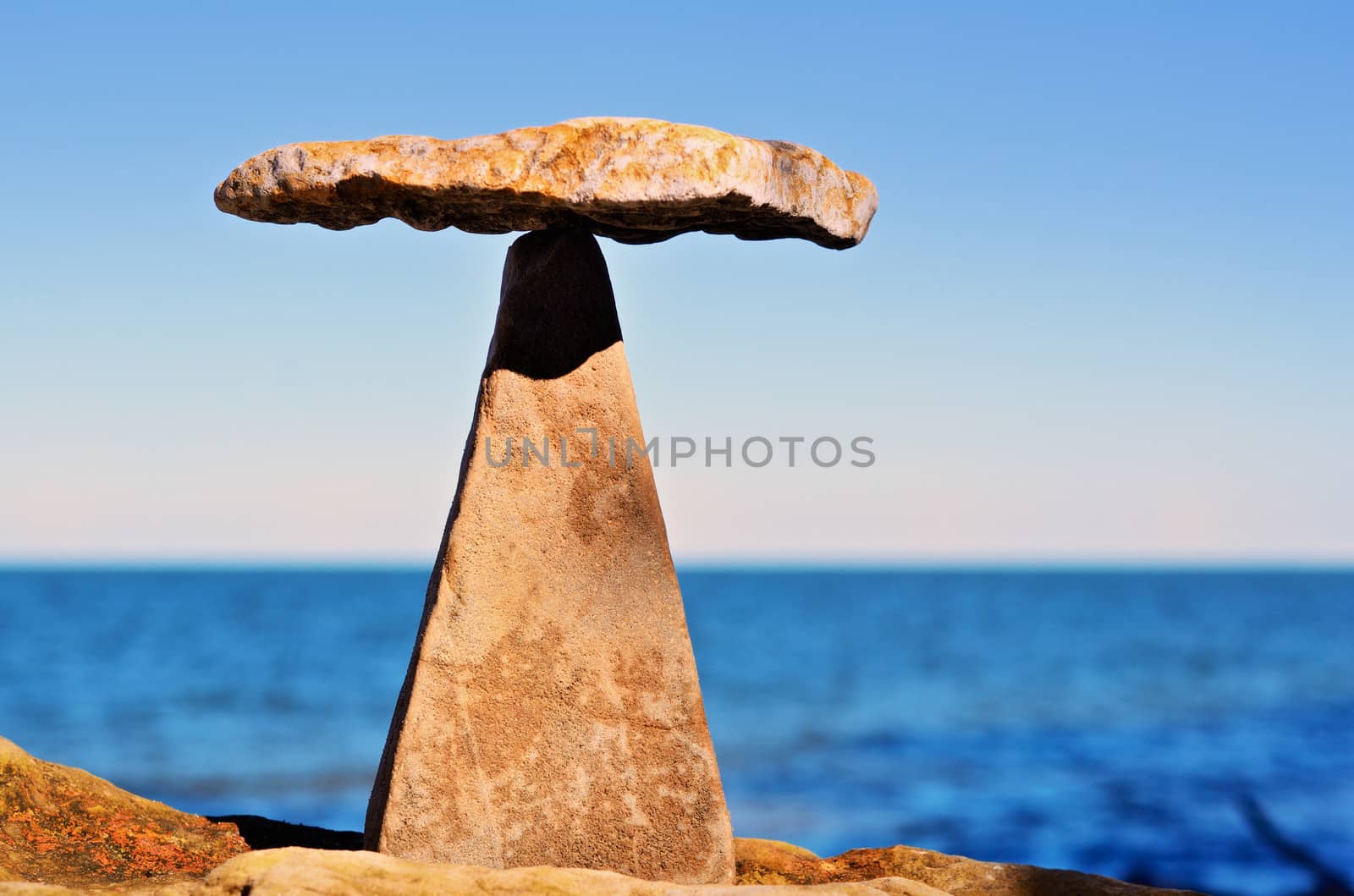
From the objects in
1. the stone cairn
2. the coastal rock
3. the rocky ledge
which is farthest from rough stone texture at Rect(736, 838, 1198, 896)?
the coastal rock

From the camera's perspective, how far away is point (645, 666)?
16.5ft

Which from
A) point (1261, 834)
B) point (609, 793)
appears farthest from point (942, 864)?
point (1261, 834)

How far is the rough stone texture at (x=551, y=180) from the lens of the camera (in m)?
4.38

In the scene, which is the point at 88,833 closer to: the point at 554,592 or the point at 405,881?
the point at 405,881

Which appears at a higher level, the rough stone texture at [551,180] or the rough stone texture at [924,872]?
the rough stone texture at [551,180]

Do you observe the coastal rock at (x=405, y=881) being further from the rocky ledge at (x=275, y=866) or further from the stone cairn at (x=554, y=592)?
the stone cairn at (x=554, y=592)

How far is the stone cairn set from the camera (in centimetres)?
481

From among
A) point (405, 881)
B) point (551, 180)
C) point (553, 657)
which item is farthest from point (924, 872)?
point (551, 180)

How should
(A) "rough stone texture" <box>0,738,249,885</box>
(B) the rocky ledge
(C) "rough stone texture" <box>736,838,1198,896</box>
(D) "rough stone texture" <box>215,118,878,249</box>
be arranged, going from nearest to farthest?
(B) the rocky ledge, (D) "rough stone texture" <box>215,118,878,249</box>, (A) "rough stone texture" <box>0,738,249,885</box>, (C) "rough stone texture" <box>736,838,1198,896</box>

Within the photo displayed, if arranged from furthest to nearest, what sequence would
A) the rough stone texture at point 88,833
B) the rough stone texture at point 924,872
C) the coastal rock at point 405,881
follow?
1. the rough stone texture at point 924,872
2. the rough stone texture at point 88,833
3. the coastal rock at point 405,881

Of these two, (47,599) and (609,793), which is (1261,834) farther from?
(47,599)

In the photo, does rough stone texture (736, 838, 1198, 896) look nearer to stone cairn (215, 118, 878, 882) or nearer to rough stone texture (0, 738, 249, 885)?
stone cairn (215, 118, 878, 882)

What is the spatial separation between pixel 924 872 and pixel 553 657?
80.5 inches

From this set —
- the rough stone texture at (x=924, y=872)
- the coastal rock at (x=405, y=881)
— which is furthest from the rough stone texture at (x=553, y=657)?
the coastal rock at (x=405, y=881)
